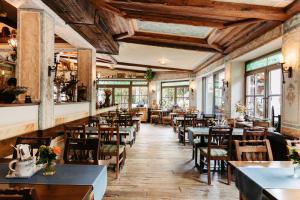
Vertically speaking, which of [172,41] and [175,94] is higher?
[172,41]

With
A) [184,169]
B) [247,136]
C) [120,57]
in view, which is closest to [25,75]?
[184,169]

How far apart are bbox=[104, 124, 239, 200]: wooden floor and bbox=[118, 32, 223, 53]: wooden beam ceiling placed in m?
3.18

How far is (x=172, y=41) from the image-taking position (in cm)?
779

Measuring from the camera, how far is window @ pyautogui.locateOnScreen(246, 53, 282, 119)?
21.0 ft

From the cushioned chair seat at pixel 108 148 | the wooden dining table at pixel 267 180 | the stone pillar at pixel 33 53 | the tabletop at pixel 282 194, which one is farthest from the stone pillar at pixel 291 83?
the stone pillar at pixel 33 53

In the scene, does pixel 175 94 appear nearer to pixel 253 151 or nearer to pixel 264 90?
pixel 264 90

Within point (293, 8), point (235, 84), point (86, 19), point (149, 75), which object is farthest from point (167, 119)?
point (293, 8)

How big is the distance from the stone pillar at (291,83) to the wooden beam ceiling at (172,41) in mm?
3158

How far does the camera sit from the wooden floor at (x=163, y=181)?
3969 millimetres

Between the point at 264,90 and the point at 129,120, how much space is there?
11.8 feet

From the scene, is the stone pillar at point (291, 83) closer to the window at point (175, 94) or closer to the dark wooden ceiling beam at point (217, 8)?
the dark wooden ceiling beam at point (217, 8)

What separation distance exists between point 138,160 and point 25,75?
3075 millimetres

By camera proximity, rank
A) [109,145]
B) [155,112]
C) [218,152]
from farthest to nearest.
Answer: [155,112] → [109,145] → [218,152]

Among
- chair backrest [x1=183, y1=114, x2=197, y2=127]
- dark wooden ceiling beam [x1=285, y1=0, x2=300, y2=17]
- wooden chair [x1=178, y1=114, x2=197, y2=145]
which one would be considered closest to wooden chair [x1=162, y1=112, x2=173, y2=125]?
wooden chair [x1=178, y1=114, x2=197, y2=145]
